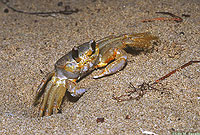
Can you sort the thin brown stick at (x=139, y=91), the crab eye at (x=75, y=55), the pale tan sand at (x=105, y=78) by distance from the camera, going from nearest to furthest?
1. the pale tan sand at (x=105, y=78)
2. the thin brown stick at (x=139, y=91)
3. the crab eye at (x=75, y=55)

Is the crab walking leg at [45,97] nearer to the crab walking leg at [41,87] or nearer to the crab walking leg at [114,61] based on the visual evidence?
the crab walking leg at [41,87]

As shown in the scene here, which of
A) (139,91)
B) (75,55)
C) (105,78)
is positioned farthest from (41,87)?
(139,91)

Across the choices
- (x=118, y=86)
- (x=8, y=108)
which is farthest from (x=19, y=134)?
(x=118, y=86)

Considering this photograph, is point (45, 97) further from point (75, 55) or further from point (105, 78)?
point (105, 78)

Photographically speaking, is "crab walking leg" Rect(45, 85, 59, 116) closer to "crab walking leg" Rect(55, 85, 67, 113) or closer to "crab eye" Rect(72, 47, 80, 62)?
"crab walking leg" Rect(55, 85, 67, 113)

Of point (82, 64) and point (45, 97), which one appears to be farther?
point (82, 64)

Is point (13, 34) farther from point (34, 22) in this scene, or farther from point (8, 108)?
point (8, 108)

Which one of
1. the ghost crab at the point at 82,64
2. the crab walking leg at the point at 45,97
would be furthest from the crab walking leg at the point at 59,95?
the crab walking leg at the point at 45,97
